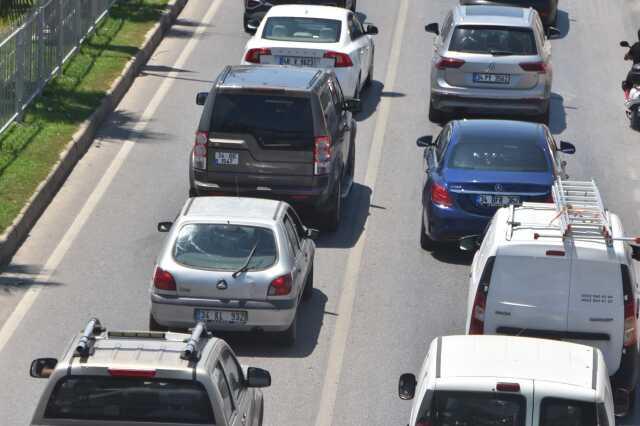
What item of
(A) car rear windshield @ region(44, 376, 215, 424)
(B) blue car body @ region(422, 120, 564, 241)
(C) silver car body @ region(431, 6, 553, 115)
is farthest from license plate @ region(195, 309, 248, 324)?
(C) silver car body @ region(431, 6, 553, 115)

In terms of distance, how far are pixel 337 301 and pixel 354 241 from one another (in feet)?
7.95

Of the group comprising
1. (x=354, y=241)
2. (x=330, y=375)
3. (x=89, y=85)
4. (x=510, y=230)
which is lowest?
(x=89, y=85)

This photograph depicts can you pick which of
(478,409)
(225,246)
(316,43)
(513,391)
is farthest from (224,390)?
(316,43)

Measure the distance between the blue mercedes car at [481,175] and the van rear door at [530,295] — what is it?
16.5 feet

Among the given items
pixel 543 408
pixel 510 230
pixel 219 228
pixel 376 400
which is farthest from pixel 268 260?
pixel 543 408

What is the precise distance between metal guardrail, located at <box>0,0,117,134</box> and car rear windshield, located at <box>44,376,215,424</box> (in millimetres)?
13569

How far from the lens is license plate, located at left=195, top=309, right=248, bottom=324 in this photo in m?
16.8

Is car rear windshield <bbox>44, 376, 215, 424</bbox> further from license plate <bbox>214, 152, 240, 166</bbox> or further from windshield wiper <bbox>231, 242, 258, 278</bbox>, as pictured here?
license plate <bbox>214, 152, 240, 166</bbox>

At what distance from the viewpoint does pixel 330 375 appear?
656 inches

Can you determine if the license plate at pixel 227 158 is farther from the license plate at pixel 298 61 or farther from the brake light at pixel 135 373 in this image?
the brake light at pixel 135 373

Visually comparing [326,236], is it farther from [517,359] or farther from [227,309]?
[517,359]

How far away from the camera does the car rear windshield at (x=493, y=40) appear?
26031mm

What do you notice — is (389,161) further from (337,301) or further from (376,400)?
(376,400)

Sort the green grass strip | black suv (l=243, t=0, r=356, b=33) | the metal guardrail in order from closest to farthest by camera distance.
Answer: the green grass strip → the metal guardrail → black suv (l=243, t=0, r=356, b=33)
